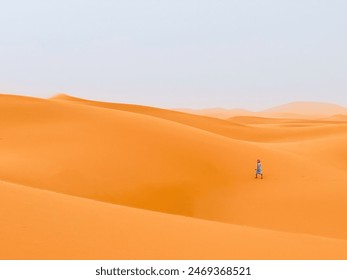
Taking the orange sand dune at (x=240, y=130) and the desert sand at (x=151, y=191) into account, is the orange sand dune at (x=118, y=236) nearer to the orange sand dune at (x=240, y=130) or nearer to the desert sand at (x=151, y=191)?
the desert sand at (x=151, y=191)

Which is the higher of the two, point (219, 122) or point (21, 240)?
point (219, 122)

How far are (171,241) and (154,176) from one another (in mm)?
6512

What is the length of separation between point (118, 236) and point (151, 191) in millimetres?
5841

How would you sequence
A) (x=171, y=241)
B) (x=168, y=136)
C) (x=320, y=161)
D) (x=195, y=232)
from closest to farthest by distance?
(x=171, y=241), (x=195, y=232), (x=168, y=136), (x=320, y=161)

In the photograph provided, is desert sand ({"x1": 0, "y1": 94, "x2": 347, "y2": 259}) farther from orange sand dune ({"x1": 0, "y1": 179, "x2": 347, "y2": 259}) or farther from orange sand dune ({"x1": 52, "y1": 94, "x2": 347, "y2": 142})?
orange sand dune ({"x1": 52, "y1": 94, "x2": 347, "y2": 142})

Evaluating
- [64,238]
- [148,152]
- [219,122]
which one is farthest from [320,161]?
[219,122]

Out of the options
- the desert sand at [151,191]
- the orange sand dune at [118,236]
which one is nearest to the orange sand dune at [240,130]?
the desert sand at [151,191]

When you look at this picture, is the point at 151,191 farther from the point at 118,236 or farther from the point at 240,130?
the point at 240,130

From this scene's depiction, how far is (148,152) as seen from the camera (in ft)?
39.7

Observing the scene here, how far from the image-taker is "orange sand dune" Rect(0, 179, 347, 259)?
359 centimetres

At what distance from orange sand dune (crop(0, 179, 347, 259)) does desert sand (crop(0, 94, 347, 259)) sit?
11mm

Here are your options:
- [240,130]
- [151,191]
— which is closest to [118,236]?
[151,191]
